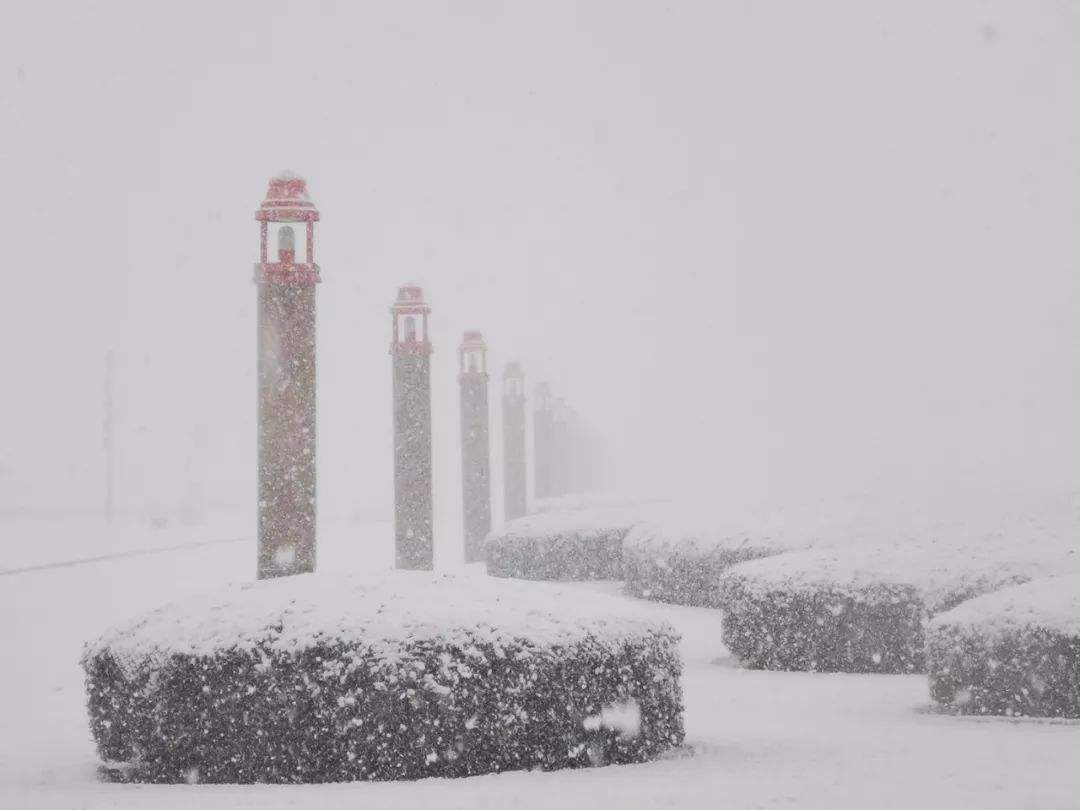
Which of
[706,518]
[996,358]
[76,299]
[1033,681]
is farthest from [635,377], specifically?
[1033,681]

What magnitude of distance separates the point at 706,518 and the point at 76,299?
10773cm

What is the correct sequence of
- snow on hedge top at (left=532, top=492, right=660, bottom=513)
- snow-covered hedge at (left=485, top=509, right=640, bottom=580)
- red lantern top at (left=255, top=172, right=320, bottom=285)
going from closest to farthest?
red lantern top at (left=255, top=172, right=320, bottom=285) < snow-covered hedge at (left=485, top=509, right=640, bottom=580) < snow on hedge top at (left=532, top=492, right=660, bottom=513)

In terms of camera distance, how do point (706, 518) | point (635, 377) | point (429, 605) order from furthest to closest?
point (635, 377) → point (706, 518) → point (429, 605)

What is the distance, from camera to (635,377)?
11275 centimetres

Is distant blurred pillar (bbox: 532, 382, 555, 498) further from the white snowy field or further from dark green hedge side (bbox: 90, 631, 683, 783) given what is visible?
dark green hedge side (bbox: 90, 631, 683, 783)

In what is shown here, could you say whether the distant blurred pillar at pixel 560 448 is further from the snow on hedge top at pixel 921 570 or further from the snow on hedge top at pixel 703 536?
the snow on hedge top at pixel 921 570

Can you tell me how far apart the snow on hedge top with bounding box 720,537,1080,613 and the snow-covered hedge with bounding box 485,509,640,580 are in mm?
8374

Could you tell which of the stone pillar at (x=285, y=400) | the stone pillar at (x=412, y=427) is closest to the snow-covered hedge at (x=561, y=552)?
the stone pillar at (x=412, y=427)

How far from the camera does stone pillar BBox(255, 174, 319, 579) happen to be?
841 cm

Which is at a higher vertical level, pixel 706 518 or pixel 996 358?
pixel 996 358

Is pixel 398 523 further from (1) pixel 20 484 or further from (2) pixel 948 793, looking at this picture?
(1) pixel 20 484

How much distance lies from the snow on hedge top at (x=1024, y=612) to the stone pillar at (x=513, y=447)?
17.9 m

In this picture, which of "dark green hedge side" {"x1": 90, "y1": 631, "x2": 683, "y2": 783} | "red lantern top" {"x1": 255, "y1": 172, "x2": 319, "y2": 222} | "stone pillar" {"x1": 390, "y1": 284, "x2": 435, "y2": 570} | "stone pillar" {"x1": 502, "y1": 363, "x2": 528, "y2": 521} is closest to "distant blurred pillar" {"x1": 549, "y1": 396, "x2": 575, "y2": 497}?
"stone pillar" {"x1": 502, "y1": 363, "x2": 528, "y2": 521}

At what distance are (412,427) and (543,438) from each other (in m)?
17.0
